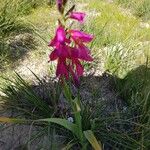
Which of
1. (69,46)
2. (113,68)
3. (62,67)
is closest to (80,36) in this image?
(69,46)

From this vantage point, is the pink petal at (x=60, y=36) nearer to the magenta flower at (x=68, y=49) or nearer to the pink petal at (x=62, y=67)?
the magenta flower at (x=68, y=49)

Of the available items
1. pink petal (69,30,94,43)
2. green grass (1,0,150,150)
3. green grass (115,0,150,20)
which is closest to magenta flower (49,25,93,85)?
pink petal (69,30,94,43)

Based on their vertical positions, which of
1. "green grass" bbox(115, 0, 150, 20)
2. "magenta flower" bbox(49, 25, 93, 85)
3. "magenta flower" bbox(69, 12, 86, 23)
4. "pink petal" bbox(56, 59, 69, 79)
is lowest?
"pink petal" bbox(56, 59, 69, 79)

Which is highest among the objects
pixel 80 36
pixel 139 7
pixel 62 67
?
pixel 139 7

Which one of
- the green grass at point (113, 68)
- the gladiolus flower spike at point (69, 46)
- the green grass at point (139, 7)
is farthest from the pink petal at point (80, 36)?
the green grass at point (139, 7)

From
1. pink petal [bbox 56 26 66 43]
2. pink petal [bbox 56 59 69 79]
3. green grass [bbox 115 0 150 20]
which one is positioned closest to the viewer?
pink petal [bbox 56 26 66 43]

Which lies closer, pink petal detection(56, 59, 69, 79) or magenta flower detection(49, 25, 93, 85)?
magenta flower detection(49, 25, 93, 85)

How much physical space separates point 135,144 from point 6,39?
185 centimetres

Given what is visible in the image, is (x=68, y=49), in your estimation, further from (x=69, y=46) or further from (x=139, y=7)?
(x=139, y=7)

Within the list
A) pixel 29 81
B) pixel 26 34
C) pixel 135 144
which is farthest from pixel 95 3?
pixel 135 144

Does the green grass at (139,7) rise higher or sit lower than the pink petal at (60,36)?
higher

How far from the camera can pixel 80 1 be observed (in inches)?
210

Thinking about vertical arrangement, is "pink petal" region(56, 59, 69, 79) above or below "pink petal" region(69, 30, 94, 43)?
below

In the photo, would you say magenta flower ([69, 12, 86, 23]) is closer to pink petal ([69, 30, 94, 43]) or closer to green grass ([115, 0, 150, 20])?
pink petal ([69, 30, 94, 43])
